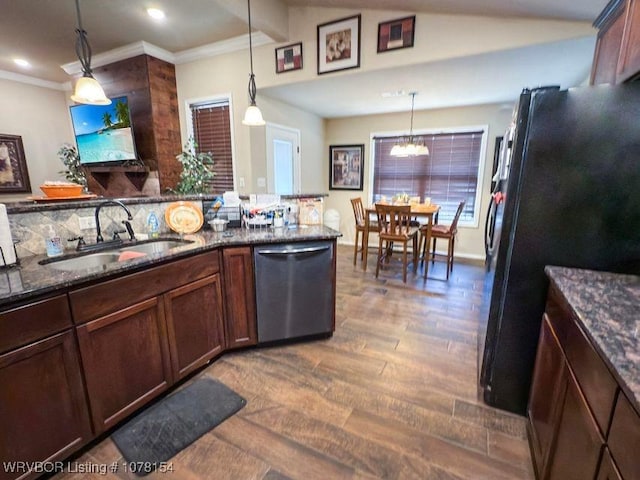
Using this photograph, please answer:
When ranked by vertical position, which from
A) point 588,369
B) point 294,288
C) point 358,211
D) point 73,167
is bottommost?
point 294,288

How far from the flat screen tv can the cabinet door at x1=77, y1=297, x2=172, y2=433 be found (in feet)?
10.1

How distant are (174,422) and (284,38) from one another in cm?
353

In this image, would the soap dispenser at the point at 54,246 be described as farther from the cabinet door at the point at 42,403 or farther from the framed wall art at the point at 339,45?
the framed wall art at the point at 339,45

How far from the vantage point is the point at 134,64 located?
12.5 feet

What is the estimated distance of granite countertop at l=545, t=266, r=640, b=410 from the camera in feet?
2.39

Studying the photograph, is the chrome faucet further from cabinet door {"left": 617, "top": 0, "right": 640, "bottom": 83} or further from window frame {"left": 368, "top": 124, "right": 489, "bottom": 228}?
window frame {"left": 368, "top": 124, "right": 489, "bottom": 228}

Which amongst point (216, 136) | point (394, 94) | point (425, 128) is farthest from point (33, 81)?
point (425, 128)

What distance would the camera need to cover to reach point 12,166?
4613mm

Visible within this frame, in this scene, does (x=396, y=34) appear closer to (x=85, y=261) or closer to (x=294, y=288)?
(x=294, y=288)

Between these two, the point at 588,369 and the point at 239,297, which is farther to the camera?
the point at 239,297

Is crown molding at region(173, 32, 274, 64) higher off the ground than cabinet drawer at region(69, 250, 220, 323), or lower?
higher

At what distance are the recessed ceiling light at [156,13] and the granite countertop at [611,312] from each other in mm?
3830

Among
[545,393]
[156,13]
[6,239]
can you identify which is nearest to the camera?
[545,393]

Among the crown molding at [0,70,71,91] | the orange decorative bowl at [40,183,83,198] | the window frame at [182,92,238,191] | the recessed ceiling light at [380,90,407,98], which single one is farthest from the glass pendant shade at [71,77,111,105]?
the crown molding at [0,70,71,91]
